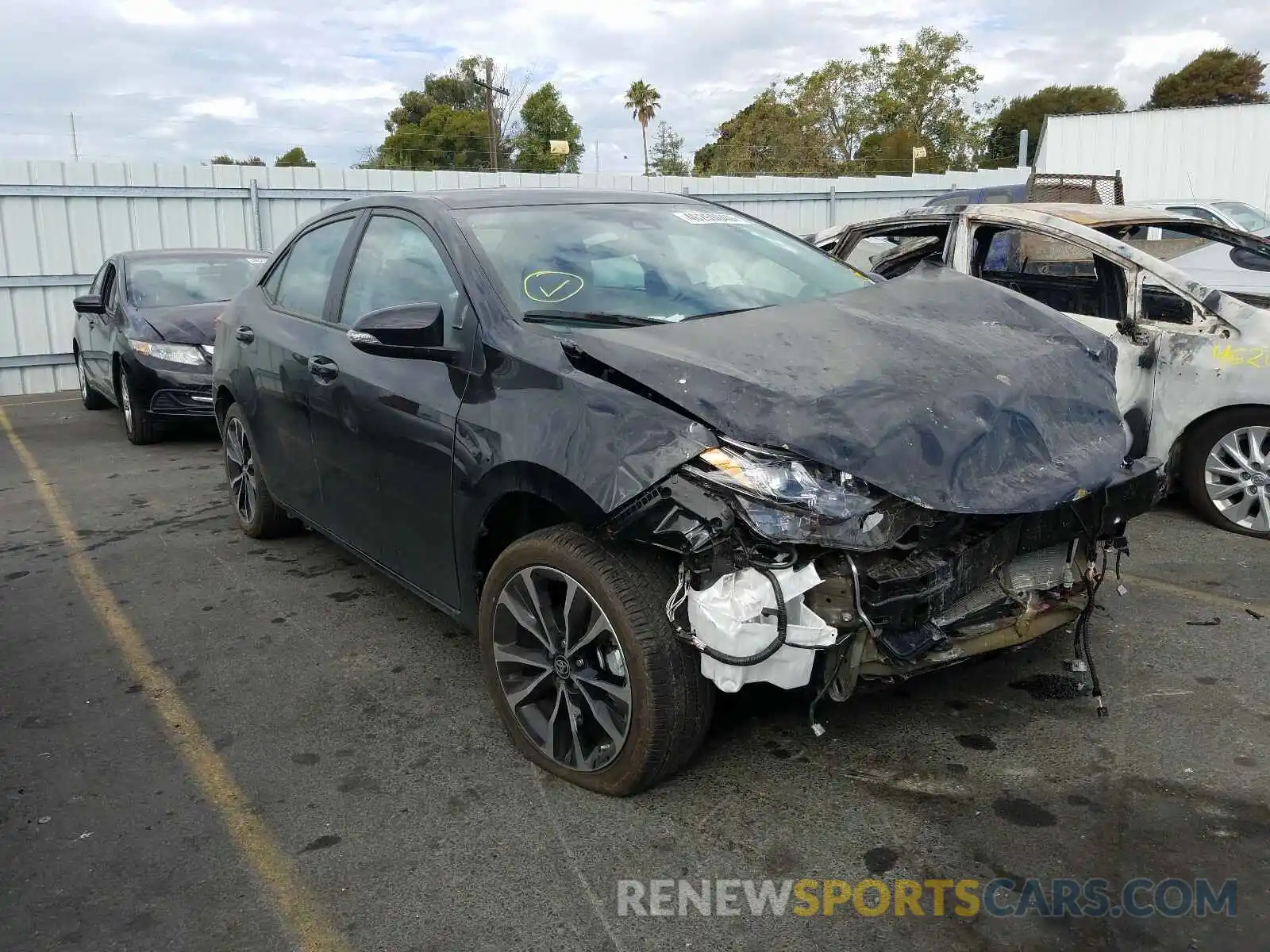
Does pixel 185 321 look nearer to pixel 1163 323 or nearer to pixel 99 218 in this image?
pixel 99 218

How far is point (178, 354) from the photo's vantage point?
27.1ft

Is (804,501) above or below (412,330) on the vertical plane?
below

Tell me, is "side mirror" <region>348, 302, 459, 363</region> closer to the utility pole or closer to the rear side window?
the rear side window

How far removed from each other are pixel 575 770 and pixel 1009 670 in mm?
1664

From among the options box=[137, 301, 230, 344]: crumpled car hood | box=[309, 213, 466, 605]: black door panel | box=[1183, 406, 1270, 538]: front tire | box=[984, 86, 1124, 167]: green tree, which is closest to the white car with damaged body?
box=[1183, 406, 1270, 538]: front tire

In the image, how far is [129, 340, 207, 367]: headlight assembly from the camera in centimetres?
827

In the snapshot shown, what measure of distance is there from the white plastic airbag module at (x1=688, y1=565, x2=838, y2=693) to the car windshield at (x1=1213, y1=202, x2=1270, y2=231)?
13852 mm

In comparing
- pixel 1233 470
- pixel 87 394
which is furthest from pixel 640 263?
pixel 87 394

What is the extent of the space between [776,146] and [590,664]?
154 feet

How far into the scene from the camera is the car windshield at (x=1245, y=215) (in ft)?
45.6

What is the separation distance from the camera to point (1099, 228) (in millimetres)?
5902

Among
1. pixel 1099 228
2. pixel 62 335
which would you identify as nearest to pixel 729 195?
pixel 62 335

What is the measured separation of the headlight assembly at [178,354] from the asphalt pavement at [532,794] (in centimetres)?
409

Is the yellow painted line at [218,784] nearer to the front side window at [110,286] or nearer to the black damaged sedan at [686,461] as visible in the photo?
the black damaged sedan at [686,461]
